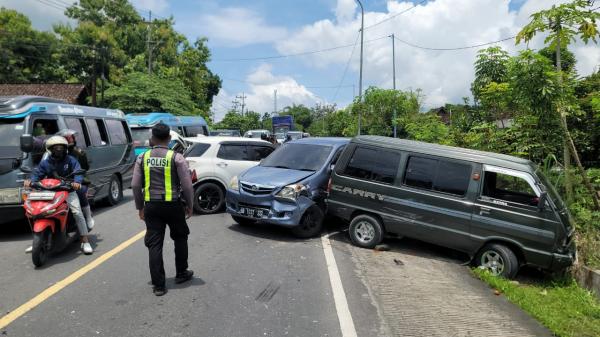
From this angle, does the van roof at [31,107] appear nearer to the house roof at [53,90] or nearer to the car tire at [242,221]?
the car tire at [242,221]

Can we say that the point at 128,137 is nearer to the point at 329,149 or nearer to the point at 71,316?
the point at 329,149

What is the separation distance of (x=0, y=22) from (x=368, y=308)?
43.1m

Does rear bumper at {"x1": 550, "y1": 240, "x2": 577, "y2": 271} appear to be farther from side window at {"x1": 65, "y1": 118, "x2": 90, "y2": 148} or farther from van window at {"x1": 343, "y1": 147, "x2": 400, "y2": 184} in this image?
side window at {"x1": 65, "y1": 118, "x2": 90, "y2": 148}

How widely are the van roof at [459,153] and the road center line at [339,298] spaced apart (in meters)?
2.01

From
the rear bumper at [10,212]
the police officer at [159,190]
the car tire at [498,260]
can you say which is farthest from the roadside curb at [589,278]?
the rear bumper at [10,212]

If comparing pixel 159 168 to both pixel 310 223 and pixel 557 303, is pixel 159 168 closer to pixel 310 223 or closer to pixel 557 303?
pixel 310 223

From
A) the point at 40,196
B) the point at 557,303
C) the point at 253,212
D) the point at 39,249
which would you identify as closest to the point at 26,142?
the point at 40,196

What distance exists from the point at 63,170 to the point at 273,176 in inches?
129

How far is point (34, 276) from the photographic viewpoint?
532cm

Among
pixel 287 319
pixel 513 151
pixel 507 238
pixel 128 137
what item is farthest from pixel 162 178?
pixel 513 151

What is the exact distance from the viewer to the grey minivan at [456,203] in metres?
6.27

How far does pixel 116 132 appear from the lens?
36.7ft

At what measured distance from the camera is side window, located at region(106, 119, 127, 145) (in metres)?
10.8

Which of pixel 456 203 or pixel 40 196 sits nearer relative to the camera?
pixel 40 196
